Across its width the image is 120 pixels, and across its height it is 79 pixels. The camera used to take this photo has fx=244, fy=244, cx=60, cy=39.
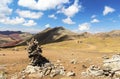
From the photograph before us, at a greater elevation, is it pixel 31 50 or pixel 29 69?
pixel 31 50

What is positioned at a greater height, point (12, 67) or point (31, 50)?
point (31, 50)

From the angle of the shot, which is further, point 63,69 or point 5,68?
point 5,68

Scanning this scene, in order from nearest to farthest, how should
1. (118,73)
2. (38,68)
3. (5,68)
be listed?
(118,73), (38,68), (5,68)

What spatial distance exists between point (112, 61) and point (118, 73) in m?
3.63

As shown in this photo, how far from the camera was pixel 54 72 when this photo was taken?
50281mm

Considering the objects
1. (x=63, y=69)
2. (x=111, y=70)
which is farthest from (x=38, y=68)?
(x=111, y=70)

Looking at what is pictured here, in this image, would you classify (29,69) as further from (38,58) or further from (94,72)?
(94,72)

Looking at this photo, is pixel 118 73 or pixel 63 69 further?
pixel 63 69

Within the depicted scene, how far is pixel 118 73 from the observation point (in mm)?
48156

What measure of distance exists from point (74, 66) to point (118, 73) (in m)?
10.4

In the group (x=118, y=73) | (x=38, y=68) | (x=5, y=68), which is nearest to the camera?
(x=118, y=73)

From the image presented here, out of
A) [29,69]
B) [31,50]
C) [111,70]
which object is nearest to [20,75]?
[29,69]

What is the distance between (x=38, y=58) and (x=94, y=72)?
12.5 meters

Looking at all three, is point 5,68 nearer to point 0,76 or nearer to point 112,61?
point 0,76
